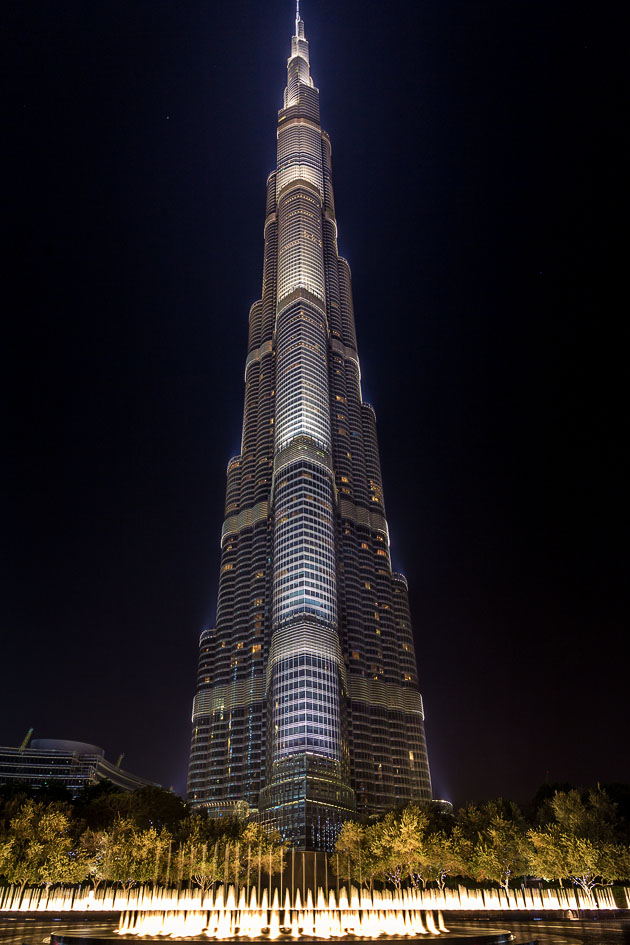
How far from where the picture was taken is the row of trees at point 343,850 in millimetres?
61406

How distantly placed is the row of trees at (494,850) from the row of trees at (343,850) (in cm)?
11

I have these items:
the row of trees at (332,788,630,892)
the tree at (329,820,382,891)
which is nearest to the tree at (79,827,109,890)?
the tree at (329,820,382,891)

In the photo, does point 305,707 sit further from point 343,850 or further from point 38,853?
point 38,853

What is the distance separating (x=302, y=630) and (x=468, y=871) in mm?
94939

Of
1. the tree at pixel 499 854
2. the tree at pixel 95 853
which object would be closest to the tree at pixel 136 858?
the tree at pixel 95 853

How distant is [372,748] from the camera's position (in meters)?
183

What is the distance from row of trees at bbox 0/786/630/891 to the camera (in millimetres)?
61406

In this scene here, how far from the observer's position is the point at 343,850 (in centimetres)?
7631

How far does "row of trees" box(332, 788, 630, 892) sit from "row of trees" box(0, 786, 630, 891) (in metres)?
0.11

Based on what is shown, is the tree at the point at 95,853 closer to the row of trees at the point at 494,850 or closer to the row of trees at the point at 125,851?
the row of trees at the point at 125,851

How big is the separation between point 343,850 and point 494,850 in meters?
18.8

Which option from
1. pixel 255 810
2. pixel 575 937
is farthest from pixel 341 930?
pixel 255 810

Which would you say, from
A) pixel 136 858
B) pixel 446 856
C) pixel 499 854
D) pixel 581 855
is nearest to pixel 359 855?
pixel 446 856

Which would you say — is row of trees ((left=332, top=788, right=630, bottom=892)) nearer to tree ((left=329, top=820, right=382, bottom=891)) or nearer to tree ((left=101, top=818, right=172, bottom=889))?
tree ((left=329, top=820, right=382, bottom=891))
